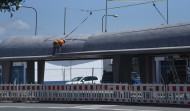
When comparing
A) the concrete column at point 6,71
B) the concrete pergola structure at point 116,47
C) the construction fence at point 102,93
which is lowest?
→ the construction fence at point 102,93

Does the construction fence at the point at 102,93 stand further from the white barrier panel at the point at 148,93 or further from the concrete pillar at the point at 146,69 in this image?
the concrete pillar at the point at 146,69

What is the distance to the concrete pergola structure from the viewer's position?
2052cm

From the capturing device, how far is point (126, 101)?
20562 millimetres

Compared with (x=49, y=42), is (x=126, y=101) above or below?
below

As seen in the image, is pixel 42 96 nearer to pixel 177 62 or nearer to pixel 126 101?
pixel 126 101

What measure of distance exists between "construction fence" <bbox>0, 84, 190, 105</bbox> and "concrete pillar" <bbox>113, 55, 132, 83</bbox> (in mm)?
2076

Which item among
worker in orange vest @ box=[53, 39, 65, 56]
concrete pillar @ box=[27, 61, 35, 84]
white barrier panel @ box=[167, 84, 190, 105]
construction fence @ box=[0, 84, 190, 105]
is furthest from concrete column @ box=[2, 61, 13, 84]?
white barrier panel @ box=[167, 84, 190, 105]

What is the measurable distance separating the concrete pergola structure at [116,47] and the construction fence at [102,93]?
2096mm

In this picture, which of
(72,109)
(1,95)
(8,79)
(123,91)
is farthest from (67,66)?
(72,109)

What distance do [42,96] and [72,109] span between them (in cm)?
583

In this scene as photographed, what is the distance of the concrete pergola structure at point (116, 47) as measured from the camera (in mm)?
20516

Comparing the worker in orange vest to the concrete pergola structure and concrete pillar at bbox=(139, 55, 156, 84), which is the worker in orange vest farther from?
concrete pillar at bbox=(139, 55, 156, 84)

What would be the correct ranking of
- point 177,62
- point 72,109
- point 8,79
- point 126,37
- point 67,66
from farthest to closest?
point 67,66
point 8,79
point 177,62
point 126,37
point 72,109

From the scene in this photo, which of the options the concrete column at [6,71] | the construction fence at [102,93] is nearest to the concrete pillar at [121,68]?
the construction fence at [102,93]
